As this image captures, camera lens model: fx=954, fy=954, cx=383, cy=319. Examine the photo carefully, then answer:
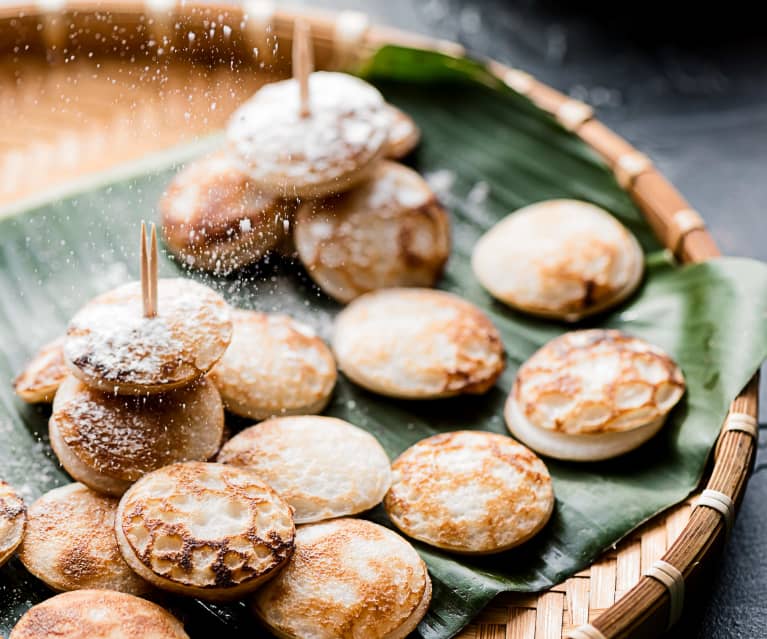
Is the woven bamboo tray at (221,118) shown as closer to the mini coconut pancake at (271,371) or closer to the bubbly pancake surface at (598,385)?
the bubbly pancake surface at (598,385)

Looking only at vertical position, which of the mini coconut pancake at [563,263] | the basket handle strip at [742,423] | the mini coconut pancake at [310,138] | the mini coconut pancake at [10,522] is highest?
the mini coconut pancake at [310,138]

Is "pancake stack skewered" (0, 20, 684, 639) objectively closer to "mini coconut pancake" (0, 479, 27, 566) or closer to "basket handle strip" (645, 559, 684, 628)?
"mini coconut pancake" (0, 479, 27, 566)

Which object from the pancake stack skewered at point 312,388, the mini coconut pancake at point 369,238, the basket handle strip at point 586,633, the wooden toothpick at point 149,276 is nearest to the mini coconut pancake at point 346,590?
the pancake stack skewered at point 312,388

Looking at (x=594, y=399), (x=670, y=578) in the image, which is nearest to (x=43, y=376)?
(x=594, y=399)

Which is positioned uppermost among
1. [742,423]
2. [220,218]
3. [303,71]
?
[303,71]

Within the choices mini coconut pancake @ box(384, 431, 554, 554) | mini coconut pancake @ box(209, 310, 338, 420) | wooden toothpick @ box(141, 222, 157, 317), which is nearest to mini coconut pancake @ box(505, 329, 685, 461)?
mini coconut pancake @ box(384, 431, 554, 554)

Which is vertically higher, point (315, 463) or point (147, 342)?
point (147, 342)

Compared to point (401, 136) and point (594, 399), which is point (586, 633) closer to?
point (594, 399)
